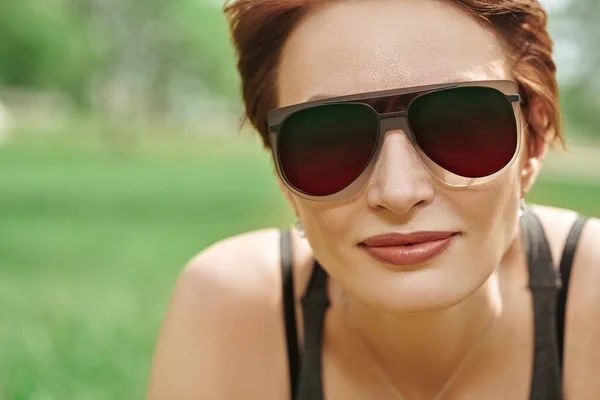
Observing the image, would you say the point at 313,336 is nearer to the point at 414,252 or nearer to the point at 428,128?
the point at 414,252

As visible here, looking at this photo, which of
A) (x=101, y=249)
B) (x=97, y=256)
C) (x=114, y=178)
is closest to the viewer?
(x=97, y=256)

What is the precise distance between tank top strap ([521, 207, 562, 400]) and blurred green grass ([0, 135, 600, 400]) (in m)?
2.01

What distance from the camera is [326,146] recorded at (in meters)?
1.96

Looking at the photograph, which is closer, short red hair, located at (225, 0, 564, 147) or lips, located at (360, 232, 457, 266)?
lips, located at (360, 232, 457, 266)

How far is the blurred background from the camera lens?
4246mm

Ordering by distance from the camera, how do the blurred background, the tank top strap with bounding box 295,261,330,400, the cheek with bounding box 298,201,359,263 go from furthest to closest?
the blurred background, the tank top strap with bounding box 295,261,330,400, the cheek with bounding box 298,201,359,263

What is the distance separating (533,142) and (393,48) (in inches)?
22.1

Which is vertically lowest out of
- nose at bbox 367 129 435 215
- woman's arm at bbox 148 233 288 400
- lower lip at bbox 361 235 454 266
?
woman's arm at bbox 148 233 288 400

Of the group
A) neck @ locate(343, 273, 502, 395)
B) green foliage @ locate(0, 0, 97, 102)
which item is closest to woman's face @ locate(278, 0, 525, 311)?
neck @ locate(343, 273, 502, 395)

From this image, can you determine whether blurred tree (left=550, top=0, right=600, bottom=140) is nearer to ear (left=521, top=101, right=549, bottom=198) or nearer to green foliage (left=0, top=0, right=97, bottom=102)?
green foliage (left=0, top=0, right=97, bottom=102)

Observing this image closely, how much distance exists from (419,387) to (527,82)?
93cm

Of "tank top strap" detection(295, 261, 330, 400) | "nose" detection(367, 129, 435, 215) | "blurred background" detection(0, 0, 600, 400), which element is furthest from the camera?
"blurred background" detection(0, 0, 600, 400)

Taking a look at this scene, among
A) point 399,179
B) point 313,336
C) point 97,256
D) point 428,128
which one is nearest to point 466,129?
point 428,128

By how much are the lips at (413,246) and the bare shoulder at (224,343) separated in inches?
24.1
